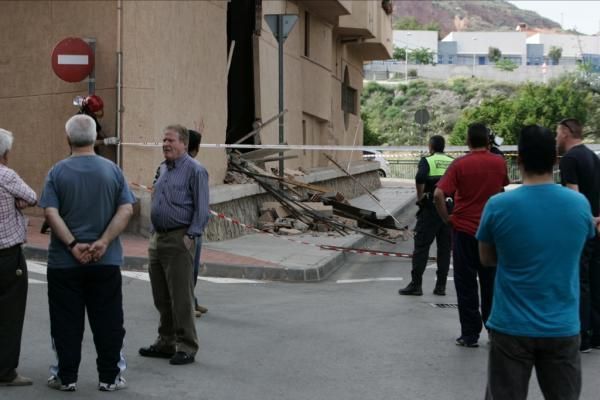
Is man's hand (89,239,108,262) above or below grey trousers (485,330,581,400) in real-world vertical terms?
above

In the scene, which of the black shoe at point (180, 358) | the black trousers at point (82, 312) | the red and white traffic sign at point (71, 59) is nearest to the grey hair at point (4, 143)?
the black trousers at point (82, 312)

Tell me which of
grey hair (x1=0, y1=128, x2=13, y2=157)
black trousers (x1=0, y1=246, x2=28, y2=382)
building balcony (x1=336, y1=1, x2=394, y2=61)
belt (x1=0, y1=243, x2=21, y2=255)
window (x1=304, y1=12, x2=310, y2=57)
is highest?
building balcony (x1=336, y1=1, x2=394, y2=61)

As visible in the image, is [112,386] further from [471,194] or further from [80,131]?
[471,194]

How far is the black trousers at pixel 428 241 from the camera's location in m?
12.8

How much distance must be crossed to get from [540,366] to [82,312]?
10.9 ft

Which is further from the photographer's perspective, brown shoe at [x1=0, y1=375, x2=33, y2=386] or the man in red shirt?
the man in red shirt

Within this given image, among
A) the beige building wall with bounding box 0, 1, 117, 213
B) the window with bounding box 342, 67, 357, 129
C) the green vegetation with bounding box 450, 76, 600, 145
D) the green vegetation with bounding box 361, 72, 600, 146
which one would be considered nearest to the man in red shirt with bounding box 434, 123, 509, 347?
the beige building wall with bounding box 0, 1, 117, 213

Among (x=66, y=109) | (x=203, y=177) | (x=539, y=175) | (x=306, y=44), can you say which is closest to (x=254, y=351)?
(x=203, y=177)

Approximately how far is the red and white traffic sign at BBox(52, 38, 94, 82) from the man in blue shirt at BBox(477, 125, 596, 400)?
38.4ft

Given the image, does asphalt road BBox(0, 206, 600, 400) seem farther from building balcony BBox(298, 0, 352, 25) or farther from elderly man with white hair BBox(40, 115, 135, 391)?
building balcony BBox(298, 0, 352, 25)

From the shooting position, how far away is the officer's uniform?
1253 cm

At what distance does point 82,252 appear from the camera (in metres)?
7.02

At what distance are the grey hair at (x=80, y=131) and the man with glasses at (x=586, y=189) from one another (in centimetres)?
376

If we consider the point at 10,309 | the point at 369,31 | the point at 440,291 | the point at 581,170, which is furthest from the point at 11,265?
the point at 369,31
